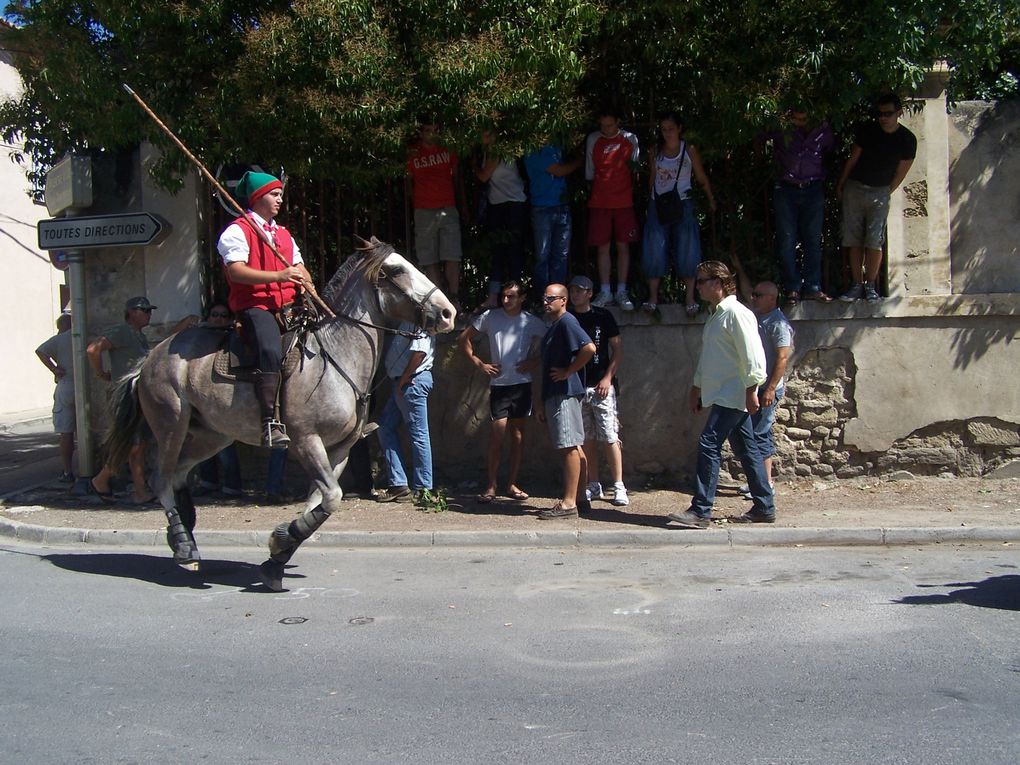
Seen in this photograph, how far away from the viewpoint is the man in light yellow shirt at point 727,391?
8.30 metres

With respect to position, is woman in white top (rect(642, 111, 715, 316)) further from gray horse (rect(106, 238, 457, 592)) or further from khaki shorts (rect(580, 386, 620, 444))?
gray horse (rect(106, 238, 457, 592))

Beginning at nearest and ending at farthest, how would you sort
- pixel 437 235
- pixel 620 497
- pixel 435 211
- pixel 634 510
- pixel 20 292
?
pixel 634 510 < pixel 620 497 < pixel 435 211 < pixel 437 235 < pixel 20 292

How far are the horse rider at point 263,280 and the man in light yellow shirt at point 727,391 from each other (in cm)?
Answer: 359

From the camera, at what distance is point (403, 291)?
682cm

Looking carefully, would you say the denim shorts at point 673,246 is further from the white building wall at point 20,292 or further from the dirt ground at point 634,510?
the white building wall at point 20,292

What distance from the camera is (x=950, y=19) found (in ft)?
28.7

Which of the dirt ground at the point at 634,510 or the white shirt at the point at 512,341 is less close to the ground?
the white shirt at the point at 512,341

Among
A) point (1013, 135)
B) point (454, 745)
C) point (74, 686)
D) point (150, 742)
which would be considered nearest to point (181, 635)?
point (74, 686)

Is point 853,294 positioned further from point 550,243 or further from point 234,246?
point 234,246

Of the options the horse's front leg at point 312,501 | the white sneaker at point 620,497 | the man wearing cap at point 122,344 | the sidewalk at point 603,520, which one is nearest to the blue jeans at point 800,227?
the sidewalk at point 603,520

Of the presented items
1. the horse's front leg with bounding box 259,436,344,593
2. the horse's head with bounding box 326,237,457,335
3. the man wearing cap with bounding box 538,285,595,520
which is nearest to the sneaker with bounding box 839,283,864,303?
the man wearing cap with bounding box 538,285,595,520

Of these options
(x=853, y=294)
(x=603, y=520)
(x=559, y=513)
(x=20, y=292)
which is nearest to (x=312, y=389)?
(x=559, y=513)

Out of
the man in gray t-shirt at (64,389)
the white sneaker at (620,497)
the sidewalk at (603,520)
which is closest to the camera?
the sidewalk at (603,520)

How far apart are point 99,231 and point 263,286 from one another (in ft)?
14.3
